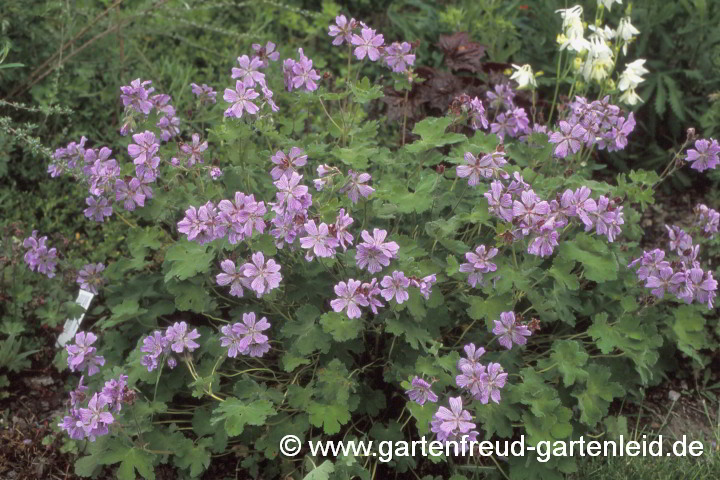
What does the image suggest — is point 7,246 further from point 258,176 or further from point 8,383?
point 258,176

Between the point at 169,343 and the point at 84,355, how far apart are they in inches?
14.1

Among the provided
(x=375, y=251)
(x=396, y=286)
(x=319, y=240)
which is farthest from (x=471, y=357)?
(x=319, y=240)

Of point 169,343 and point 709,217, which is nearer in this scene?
point 169,343

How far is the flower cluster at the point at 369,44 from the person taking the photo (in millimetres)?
2955

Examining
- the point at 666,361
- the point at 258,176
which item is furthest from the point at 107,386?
the point at 666,361

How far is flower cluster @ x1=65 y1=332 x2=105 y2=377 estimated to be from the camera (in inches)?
112

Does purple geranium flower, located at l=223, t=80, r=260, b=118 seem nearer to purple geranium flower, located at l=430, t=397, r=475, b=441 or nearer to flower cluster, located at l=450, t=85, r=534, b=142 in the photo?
flower cluster, located at l=450, t=85, r=534, b=142

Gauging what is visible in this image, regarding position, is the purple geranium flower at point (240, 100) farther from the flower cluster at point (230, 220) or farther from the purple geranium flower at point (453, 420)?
the purple geranium flower at point (453, 420)

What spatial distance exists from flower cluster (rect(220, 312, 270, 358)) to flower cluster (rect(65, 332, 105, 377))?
1.67 feet

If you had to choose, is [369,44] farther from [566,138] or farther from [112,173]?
[112,173]

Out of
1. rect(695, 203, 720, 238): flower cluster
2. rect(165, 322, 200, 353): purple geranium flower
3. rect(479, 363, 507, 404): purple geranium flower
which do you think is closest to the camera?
Result: rect(479, 363, 507, 404): purple geranium flower

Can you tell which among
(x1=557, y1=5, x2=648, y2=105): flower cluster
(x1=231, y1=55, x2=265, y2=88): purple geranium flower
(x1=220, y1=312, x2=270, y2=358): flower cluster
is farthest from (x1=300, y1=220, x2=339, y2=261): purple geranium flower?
(x1=557, y1=5, x2=648, y2=105): flower cluster

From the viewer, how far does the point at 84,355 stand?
2.88 metres

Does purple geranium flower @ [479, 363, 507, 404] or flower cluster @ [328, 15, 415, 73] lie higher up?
flower cluster @ [328, 15, 415, 73]
